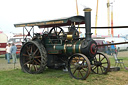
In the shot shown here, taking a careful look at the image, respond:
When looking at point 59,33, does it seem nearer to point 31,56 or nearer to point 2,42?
point 31,56

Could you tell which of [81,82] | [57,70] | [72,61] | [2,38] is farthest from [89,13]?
[2,38]

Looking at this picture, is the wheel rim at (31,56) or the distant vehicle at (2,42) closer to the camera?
the wheel rim at (31,56)

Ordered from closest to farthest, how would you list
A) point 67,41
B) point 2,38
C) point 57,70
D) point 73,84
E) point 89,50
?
point 73,84
point 89,50
point 67,41
point 57,70
point 2,38

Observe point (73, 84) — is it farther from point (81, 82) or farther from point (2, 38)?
point (2, 38)

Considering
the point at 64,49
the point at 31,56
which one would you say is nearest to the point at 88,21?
the point at 64,49

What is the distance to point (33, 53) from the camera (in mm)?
7406

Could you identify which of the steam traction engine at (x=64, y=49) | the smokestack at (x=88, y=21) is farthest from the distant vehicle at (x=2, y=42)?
the smokestack at (x=88, y=21)

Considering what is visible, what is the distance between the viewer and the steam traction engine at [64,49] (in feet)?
21.0

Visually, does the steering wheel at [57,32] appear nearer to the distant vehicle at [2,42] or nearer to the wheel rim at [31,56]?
the wheel rim at [31,56]

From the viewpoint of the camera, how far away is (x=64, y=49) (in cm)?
688

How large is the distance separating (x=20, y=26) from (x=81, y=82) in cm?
367

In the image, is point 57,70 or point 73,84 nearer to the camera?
point 73,84

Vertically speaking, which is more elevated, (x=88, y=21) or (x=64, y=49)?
(x=88, y=21)

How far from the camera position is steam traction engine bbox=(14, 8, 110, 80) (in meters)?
6.39
